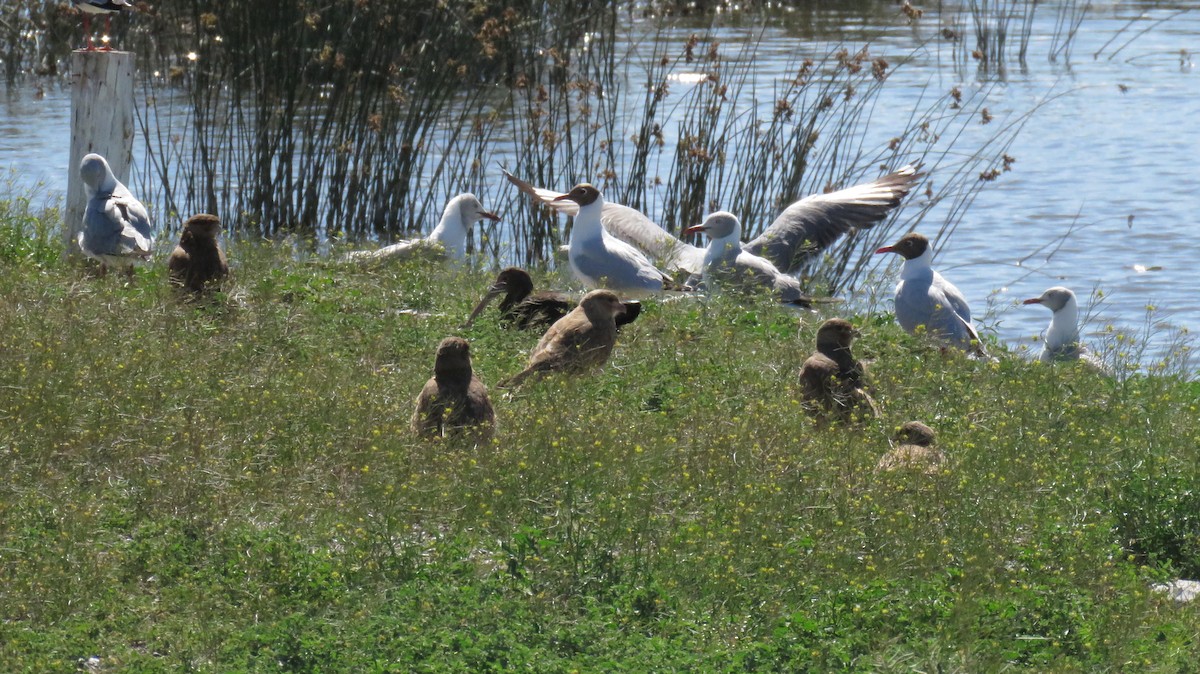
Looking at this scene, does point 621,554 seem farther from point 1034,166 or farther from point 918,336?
point 1034,166

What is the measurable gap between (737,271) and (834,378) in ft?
9.27

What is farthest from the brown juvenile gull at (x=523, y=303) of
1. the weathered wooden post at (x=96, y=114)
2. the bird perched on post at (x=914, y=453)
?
the weathered wooden post at (x=96, y=114)

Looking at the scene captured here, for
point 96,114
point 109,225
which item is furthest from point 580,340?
point 96,114

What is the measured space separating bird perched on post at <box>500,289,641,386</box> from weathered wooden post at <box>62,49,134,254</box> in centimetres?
352

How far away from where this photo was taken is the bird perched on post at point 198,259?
7930mm

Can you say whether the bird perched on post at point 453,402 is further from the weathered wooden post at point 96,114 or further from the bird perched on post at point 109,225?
the weathered wooden post at point 96,114

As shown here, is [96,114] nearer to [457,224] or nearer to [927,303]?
[457,224]

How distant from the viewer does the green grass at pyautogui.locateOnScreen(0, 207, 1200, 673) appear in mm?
4102

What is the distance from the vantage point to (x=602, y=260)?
9102mm

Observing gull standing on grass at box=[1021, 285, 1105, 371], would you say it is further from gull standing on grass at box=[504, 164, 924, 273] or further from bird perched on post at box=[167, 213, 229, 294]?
bird perched on post at box=[167, 213, 229, 294]

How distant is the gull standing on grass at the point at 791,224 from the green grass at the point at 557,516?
9.47ft

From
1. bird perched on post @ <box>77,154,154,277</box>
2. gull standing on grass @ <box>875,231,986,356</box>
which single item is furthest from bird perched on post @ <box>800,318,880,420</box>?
bird perched on post @ <box>77,154,154,277</box>

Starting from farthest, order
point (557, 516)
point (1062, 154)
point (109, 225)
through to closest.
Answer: point (1062, 154) → point (109, 225) → point (557, 516)

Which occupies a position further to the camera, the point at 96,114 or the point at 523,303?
the point at 96,114
